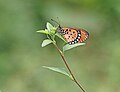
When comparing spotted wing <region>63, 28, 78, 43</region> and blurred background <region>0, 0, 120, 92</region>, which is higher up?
spotted wing <region>63, 28, 78, 43</region>

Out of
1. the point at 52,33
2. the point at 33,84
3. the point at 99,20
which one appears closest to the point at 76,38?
the point at 52,33

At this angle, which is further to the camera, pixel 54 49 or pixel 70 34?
pixel 54 49

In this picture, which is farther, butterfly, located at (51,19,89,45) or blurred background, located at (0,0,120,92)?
blurred background, located at (0,0,120,92)

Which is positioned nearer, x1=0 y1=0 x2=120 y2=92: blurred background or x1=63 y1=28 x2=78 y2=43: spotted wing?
x1=63 y1=28 x2=78 y2=43: spotted wing

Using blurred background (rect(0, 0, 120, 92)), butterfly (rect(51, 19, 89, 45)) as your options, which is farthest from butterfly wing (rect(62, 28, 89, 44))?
blurred background (rect(0, 0, 120, 92))

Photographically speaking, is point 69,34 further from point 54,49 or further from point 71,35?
point 54,49

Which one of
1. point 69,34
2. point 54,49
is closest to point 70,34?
point 69,34

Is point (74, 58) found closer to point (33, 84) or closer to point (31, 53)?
point (31, 53)

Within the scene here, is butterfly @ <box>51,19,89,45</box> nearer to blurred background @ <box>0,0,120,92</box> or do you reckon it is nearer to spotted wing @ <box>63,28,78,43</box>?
spotted wing @ <box>63,28,78,43</box>
